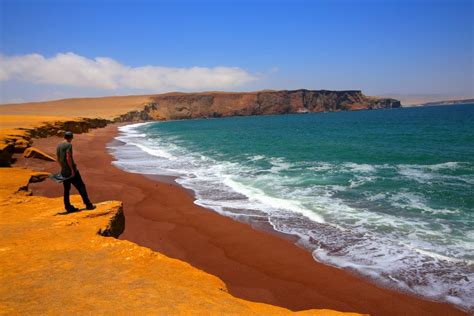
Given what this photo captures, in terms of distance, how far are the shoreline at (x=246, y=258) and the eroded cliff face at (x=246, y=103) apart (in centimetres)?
13952

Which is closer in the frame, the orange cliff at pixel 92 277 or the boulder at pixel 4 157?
the orange cliff at pixel 92 277

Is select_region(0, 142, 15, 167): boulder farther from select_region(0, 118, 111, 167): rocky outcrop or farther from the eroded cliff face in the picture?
the eroded cliff face

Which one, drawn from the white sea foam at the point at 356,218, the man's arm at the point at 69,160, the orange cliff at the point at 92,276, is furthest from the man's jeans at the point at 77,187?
the white sea foam at the point at 356,218

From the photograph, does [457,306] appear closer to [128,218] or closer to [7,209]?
[128,218]

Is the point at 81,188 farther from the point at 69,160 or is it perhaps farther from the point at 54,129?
the point at 54,129

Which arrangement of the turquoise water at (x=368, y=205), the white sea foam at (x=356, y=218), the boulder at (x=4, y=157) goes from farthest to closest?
the boulder at (x=4, y=157)
the turquoise water at (x=368, y=205)
the white sea foam at (x=356, y=218)

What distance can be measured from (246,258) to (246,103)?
157722 mm

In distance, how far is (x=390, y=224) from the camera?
961 centimetres

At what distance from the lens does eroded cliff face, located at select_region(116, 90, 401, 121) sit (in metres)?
154

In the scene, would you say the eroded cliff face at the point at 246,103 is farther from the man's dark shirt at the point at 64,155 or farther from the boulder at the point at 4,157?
the man's dark shirt at the point at 64,155

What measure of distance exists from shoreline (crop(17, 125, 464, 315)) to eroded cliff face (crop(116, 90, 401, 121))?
13952 cm

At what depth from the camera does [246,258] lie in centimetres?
770

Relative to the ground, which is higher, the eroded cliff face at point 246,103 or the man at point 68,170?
the eroded cliff face at point 246,103

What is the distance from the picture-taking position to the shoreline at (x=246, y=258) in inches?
233
